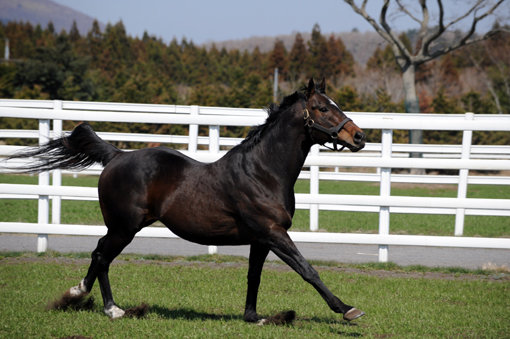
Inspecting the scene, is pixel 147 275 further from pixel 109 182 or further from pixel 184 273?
pixel 109 182

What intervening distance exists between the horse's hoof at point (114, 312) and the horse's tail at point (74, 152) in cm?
144

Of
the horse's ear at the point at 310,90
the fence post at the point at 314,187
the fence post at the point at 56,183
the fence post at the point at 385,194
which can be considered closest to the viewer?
the horse's ear at the point at 310,90

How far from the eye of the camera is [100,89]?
4206 centimetres

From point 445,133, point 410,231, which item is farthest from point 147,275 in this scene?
point 445,133

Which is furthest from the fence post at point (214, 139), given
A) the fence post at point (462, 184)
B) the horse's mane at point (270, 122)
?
the fence post at point (462, 184)

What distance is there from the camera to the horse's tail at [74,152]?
628 centimetres

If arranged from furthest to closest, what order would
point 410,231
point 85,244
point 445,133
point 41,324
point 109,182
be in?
point 445,133
point 410,231
point 85,244
point 109,182
point 41,324

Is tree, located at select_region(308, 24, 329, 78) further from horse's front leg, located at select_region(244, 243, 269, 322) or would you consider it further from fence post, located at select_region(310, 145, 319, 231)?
horse's front leg, located at select_region(244, 243, 269, 322)

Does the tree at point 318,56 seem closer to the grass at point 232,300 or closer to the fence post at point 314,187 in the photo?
the fence post at point 314,187

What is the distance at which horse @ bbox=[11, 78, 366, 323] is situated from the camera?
5379 millimetres

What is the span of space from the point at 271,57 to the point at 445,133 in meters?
38.8

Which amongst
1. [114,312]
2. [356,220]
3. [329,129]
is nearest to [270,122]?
[329,129]

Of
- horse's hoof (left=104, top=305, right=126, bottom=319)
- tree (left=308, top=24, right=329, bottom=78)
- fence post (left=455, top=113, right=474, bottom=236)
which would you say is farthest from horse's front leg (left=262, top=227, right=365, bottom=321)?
tree (left=308, top=24, right=329, bottom=78)

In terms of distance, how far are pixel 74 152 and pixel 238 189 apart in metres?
1.95
